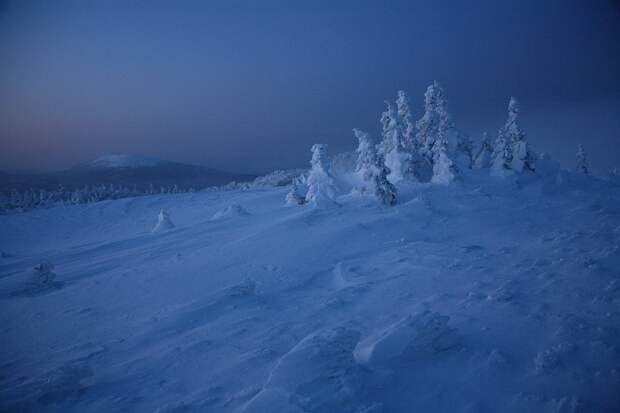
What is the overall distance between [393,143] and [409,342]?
1025 inches

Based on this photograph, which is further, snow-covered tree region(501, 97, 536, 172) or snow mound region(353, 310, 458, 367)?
snow-covered tree region(501, 97, 536, 172)

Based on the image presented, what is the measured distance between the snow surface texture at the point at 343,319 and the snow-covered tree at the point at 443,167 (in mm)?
5706

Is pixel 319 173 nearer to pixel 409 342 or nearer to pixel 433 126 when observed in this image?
pixel 433 126

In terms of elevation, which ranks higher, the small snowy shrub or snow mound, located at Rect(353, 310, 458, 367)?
snow mound, located at Rect(353, 310, 458, 367)

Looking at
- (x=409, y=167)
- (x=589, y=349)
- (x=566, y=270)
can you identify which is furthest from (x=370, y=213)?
(x=589, y=349)

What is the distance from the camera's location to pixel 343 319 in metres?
10.1

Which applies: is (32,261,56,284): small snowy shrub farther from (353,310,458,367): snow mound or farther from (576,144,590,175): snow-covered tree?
(576,144,590,175): snow-covered tree

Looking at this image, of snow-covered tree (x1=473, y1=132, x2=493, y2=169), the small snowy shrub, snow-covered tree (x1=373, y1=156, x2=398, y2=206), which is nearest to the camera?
the small snowy shrub

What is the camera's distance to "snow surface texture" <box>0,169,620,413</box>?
671 cm

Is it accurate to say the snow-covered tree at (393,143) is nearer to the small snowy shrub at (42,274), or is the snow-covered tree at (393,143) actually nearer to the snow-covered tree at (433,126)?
the snow-covered tree at (433,126)

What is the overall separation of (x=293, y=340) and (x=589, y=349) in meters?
6.99

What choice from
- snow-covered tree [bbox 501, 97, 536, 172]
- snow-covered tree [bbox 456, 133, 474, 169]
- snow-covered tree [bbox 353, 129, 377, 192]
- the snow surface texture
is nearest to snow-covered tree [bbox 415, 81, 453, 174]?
snow-covered tree [bbox 456, 133, 474, 169]

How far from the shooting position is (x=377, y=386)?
6758 mm

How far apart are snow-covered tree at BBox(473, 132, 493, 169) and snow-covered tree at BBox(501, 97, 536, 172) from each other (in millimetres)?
4452
